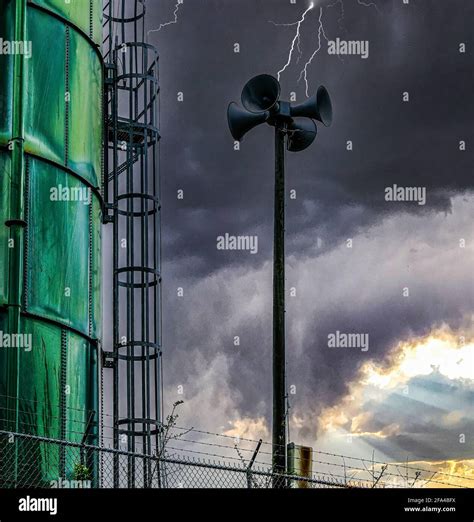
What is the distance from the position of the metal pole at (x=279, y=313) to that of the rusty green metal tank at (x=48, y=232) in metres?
2.92

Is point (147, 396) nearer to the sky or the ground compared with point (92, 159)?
nearer to the ground

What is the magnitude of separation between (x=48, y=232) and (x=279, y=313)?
13.3 feet

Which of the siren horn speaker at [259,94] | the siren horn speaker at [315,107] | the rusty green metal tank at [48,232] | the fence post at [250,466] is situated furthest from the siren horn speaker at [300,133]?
the fence post at [250,466]

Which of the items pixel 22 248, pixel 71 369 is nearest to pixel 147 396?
pixel 71 369

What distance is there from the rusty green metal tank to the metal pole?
2.92m

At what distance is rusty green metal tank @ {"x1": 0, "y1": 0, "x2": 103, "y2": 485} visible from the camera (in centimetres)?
1741

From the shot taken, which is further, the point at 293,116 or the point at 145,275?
the point at 145,275

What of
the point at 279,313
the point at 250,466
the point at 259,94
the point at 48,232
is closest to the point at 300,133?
the point at 259,94

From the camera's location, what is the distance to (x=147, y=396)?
2331 centimetres

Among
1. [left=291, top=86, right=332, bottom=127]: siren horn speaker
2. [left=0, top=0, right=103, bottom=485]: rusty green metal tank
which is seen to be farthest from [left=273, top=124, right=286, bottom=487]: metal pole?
[left=0, top=0, right=103, bottom=485]: rusty green metal tank

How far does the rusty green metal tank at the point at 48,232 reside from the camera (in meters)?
17.4

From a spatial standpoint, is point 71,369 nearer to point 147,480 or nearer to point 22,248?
point 22,248

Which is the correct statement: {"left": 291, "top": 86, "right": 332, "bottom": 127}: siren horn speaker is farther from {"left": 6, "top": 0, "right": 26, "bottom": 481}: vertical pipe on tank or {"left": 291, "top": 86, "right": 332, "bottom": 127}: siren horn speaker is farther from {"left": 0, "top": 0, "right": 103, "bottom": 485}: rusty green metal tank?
{"left": 6, "top": 0, "right": 26, "bottom": 481}: vertical pipe on tank
